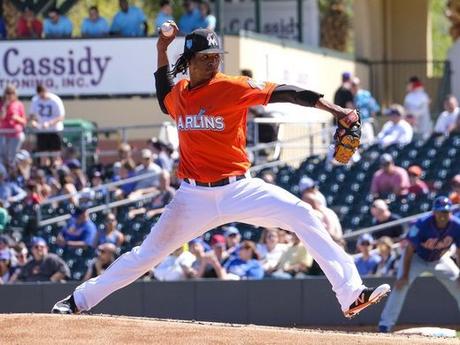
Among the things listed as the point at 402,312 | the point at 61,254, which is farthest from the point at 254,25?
the point at 402,312

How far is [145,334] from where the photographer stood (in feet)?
27.5

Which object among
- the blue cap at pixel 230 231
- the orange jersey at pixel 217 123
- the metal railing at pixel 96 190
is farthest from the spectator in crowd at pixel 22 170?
the orange jersey at pixel 217 123

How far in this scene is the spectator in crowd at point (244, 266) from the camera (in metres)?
15.1

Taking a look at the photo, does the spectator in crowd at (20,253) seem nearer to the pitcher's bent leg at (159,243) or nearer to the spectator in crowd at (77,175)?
the spectator in crowd at (77,175)

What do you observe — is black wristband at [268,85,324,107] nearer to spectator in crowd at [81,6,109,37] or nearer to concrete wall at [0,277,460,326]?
concrete wall at [0,277,460,326]

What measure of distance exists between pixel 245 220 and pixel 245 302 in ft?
22.0

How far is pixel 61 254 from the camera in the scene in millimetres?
16438

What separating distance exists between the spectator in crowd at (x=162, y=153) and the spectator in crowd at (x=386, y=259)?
4317 mm

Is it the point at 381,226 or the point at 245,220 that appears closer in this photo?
the point at 245,220

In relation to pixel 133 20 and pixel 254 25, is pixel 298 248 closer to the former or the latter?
pixel 133 20

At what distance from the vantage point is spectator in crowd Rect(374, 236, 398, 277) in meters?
14.6

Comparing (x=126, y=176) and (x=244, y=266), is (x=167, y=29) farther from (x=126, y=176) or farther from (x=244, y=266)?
(x=126, y=176)

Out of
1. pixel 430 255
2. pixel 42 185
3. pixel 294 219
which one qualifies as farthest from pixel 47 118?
pixel 294 219

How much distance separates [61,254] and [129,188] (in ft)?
7.04
